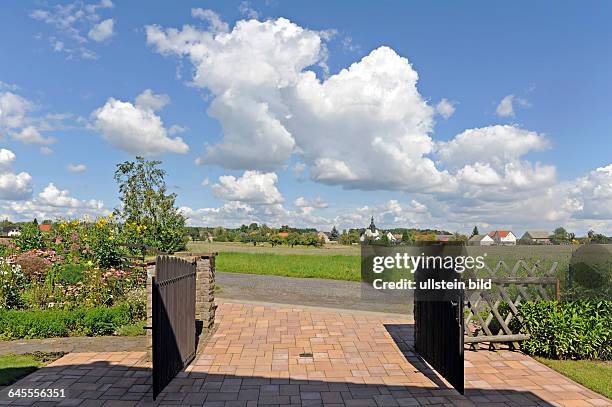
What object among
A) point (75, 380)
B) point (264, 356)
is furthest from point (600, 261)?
point (75, 380)

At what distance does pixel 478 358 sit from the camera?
243 inches

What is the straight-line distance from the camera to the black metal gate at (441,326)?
15.9 ft

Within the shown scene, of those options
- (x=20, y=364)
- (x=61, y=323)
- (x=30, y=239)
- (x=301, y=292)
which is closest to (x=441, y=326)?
(x=20, y=364)

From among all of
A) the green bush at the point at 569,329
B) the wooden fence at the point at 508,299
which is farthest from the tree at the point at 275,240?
the green bush at the point at 569,329

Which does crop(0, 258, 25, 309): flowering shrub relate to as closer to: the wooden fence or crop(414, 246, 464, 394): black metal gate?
crop(414, 246, 464, 394): black metal gate

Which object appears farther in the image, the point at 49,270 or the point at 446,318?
the point at 49,270

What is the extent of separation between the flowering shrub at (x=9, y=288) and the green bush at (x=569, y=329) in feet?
31.6

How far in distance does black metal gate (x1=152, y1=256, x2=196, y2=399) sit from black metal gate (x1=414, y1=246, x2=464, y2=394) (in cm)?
340

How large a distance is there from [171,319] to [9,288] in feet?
18.4

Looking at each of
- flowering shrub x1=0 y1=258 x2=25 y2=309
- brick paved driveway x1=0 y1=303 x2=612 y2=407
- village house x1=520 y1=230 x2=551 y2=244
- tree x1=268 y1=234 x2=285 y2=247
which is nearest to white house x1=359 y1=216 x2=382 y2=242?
village house x1=520 y1=230 x2=551 y2=244

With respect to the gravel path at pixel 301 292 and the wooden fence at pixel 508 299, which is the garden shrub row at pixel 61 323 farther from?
the wooden fence at pixel 508 299

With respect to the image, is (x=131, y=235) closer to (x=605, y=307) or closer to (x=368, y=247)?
(x=368, y=247)

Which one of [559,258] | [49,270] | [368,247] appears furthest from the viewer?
[368,247]

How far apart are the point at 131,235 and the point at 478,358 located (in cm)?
990
